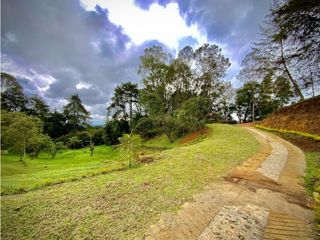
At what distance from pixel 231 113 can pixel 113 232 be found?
39260 millimetres

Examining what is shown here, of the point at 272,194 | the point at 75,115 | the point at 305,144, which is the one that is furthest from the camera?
the point at 75,115

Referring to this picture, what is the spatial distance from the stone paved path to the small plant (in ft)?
10.2

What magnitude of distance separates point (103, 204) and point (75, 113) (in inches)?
1900

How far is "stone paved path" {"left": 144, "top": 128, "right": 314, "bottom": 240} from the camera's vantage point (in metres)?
2.64

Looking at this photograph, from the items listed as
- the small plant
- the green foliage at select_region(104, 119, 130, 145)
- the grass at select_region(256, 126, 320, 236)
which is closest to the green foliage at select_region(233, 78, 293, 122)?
the grass at select_region(256, 126, 320, 236)

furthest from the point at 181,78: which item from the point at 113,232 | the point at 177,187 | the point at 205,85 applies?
the point at 113,232

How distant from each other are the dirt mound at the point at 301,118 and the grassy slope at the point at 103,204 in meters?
9.85

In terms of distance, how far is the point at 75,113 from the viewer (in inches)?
1849

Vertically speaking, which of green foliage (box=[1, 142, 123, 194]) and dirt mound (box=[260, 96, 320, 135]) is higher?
dirt mound (box=[260, 96, 320, 135])

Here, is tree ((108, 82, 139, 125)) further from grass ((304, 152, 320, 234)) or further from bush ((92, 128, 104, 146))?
grass ((304, 152, 320, 234))

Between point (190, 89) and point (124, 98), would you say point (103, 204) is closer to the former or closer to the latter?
point (190, 89)

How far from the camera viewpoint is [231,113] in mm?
38469

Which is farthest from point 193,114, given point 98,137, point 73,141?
point 98,137

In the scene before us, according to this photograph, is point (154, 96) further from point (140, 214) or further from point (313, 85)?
point (140, 214)
